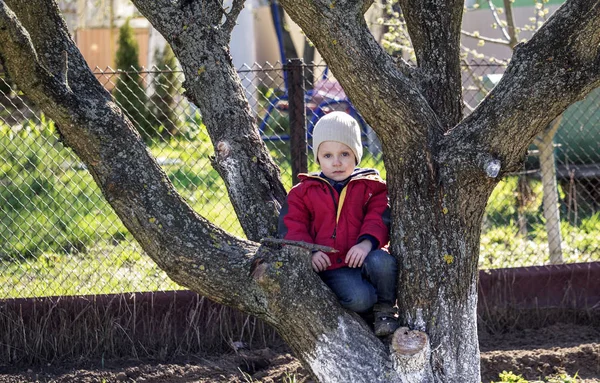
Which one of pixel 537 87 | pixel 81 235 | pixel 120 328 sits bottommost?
pixel 120 328

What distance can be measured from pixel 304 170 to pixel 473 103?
490 centimetres

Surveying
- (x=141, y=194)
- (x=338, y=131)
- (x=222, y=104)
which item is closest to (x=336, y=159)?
(x=338, y=131)

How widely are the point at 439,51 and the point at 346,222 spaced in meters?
0.76

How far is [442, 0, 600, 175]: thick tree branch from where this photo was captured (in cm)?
268

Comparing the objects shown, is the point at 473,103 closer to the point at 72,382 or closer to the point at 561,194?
the point at 561,194

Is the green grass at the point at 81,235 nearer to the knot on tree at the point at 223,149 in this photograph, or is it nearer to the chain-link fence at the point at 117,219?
the chain-link fence at the point at 117,219

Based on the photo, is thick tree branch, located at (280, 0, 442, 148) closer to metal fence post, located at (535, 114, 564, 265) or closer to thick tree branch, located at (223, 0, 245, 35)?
thick tree branch, located at (223, 0, 245, 35)

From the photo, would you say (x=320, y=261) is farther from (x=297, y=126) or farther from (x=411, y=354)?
(x=297, y=126)

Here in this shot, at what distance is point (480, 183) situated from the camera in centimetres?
279

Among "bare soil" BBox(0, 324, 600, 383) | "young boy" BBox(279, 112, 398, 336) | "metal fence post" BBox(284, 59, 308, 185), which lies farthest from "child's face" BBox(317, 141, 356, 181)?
"metal fence post" BBox(284, 59, 308, 185)

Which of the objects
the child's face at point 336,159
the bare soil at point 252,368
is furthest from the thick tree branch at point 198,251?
the bare soil at point 252,368

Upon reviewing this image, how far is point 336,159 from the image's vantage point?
308 centimetres

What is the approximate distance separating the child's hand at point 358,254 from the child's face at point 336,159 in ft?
1.10

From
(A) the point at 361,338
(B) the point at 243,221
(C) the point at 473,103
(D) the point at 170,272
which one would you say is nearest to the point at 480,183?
(A) the point at 361,338
